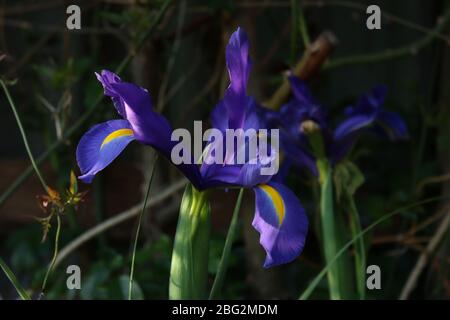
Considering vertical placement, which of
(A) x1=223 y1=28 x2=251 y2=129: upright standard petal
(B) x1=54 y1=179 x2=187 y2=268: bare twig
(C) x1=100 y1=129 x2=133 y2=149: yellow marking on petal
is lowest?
(B) x1=54 y1=179 x2=187 y2=268: bare twig

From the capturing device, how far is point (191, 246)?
928 mm

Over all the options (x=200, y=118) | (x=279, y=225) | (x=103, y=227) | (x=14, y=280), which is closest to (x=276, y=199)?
(x=279, y=225)

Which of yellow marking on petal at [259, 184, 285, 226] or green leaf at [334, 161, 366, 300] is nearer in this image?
yellow marking on petal at [259, 184, 285, 226]

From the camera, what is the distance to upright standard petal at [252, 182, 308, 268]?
858 mm

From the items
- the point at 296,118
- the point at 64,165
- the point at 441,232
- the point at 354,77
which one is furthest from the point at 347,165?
the point at 354,77

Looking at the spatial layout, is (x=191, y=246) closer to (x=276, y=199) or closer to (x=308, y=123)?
(x=276, y=199)

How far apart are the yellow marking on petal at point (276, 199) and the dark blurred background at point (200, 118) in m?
0.52

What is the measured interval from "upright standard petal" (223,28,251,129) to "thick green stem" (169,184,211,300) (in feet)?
0.32

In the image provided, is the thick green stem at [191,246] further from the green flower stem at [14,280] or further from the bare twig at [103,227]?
the bare twig at [103,227]

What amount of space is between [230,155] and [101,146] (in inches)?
5.7

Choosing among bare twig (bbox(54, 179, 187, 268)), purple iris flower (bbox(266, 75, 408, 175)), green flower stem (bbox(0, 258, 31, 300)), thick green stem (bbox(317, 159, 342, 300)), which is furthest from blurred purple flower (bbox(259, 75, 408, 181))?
green flower stem (bbox(0, 258, 31, 300))

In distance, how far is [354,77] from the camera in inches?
97.3

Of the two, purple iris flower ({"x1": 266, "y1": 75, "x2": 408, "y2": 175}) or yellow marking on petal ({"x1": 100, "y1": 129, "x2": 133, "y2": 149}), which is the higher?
purple iris flower ({"x1": 266, "y1": 75, "x2": 408, "y2": 175})

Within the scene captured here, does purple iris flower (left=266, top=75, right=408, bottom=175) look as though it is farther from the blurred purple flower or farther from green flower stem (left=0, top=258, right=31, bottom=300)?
green flower stem (left=0, top=258, right=31, bottom=300)
